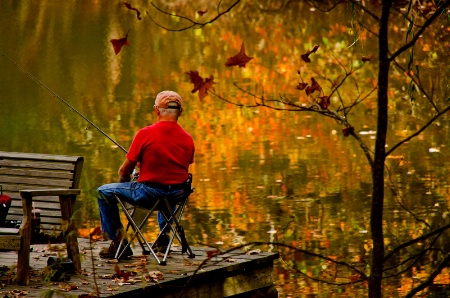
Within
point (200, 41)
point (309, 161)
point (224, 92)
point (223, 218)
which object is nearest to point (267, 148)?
point (309, 161)

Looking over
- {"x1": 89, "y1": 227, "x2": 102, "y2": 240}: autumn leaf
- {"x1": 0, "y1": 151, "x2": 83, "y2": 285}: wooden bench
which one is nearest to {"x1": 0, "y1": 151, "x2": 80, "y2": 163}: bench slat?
{"x1": 0, "y1": 151, "x2": 83, "y2": 285}: wooden bench

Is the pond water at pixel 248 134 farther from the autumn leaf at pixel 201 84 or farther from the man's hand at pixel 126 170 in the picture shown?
the autumn leaf at pixel 201 84

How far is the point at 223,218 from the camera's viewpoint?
1112 centimetres

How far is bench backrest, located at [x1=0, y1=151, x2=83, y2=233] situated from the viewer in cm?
738

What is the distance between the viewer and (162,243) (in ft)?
25.7

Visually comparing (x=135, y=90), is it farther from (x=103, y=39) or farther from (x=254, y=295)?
(x=254, y=295)

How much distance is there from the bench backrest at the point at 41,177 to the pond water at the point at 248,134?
32 centimetres

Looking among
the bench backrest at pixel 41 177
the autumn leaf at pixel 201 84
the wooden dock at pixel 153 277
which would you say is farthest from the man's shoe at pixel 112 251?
the autumn leaf at pixel 201 84

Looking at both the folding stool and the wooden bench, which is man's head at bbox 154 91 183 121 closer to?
the folding stool

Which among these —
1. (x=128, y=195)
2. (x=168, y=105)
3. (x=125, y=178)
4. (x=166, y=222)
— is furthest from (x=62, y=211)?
(x=168, y=105)

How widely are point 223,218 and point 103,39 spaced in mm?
18125

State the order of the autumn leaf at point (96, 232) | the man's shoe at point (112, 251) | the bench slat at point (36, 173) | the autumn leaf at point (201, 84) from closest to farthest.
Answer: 1. the autumn leaf at point (201, 84)
2. the autumn leaf at point (96, 232)
3. the bench slat at point (36, 173)
4. the man's shoe at point (112, 251)

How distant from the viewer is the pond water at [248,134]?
415 inches

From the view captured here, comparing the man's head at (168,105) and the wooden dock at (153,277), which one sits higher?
the man's head at (168,105)
